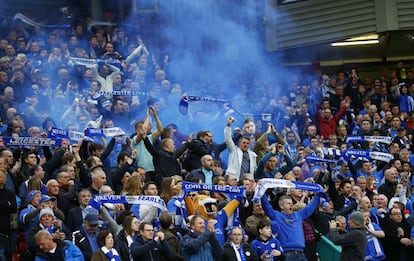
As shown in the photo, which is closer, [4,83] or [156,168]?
[156,168]

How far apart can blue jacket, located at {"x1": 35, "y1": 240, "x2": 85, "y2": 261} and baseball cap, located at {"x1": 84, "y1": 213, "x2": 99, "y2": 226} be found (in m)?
0.40

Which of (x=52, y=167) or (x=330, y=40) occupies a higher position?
(x=330, y=40)

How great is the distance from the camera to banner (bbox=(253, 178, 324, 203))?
44.8 ft

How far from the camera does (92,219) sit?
12203 mm

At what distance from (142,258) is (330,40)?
12526mm

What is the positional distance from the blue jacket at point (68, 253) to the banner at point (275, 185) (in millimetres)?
2789

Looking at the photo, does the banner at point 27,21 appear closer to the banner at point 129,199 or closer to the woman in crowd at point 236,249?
the banner at point 129,199

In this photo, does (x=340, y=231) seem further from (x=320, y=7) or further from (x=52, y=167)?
(x=320, y=7)

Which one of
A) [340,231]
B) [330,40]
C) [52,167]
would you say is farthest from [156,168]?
[330,40]

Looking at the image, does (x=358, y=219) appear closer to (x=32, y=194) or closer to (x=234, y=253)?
(x=234, y=253)

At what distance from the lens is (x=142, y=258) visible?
1203 centimetres

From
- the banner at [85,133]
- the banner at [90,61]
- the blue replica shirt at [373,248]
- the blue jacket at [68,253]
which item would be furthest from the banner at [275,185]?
the banner at [90,61]

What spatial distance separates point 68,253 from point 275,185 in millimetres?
3147

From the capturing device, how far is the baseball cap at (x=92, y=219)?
12.2m
